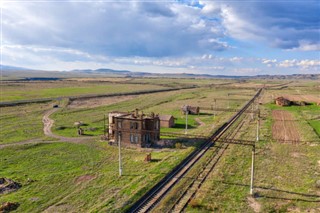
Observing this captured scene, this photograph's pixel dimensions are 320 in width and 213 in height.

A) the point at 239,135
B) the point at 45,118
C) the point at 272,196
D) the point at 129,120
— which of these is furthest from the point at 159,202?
the point at 45,118

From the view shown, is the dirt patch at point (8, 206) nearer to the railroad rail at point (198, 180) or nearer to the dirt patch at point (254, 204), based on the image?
the railroad rail at point (198, 180)

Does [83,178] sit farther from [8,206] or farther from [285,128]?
[285,128]

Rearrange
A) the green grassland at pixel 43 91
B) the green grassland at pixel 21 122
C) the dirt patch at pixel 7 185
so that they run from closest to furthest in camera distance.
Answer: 1. the dirt patch at pixel 7 185
2. the green grassland at pixel 21 122
3. the green grassland at pixel 43 91

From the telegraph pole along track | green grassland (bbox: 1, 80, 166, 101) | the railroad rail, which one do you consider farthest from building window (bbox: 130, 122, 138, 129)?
green grassland (bbox: 1, 80, 166, 101)

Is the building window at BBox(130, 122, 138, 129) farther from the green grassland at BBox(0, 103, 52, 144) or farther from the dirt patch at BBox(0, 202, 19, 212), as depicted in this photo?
the dirt patch at BBox(0, 202, 19, 212)

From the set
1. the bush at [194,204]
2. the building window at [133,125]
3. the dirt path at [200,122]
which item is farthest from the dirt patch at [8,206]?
the dirt path at [200,122]

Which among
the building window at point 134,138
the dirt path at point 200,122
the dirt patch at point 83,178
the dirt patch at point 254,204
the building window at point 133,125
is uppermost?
the building window at point 133,125
